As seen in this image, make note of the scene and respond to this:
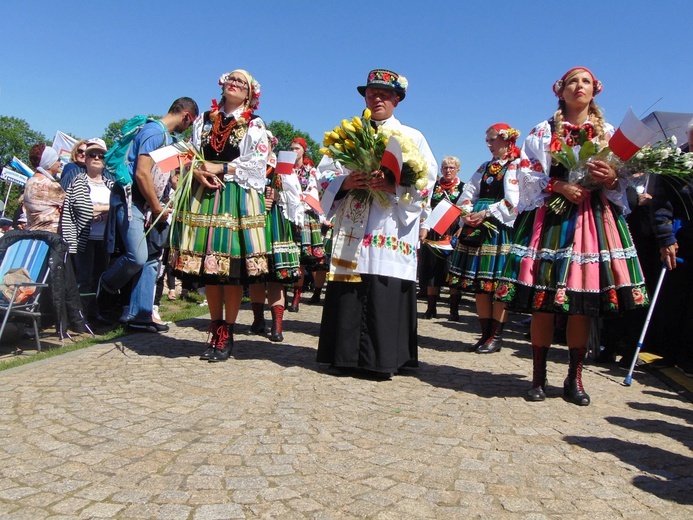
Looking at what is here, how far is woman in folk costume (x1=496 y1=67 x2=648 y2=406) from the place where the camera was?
429cm

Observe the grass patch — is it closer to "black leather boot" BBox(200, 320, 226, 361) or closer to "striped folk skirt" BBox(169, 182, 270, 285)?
"black leather boot" BBox(200, 320, 226, 361)

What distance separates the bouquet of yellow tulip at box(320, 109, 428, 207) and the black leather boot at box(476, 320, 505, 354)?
2.40 meters

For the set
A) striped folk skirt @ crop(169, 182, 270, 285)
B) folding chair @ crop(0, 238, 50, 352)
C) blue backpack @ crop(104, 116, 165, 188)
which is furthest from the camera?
blue backpack @ crop(104, 116, 165, 188)

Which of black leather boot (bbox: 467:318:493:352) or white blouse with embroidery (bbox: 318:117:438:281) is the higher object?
white blouse with embroidery (bbox: 318:117:438:281)

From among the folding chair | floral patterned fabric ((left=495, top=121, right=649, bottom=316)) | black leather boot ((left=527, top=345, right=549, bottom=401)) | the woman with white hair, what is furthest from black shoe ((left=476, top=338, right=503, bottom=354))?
the woman with white hair

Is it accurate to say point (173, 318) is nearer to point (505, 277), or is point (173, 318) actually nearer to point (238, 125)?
point (238, 125)

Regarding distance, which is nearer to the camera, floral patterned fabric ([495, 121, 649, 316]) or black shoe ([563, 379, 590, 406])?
floral patterned fabric ([495, 121, 649, 316])

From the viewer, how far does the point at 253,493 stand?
9.10ft

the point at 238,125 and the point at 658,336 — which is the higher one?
the point at 238,125

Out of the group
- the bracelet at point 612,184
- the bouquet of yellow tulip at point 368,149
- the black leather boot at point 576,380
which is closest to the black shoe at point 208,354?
the bouquet of yellow tulip at point 368,149

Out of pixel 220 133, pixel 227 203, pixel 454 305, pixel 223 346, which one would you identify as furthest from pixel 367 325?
pixel 454 305

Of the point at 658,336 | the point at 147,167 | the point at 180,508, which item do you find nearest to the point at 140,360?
the point at 147,167

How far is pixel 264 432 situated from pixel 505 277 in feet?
6.89

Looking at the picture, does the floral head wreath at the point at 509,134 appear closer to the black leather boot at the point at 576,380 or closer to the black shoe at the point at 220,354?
the black leather boot at the point at 576,380
